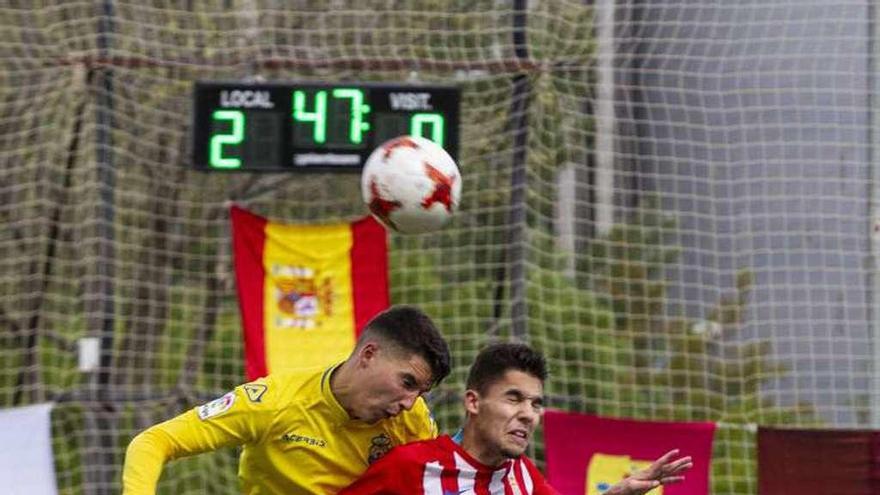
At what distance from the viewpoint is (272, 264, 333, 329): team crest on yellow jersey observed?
9.84 metres

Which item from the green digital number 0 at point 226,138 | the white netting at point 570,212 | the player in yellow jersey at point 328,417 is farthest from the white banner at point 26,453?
the player in yellow jersey at point 328,417

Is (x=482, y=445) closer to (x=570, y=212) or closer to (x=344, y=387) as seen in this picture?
(x=344, y=387)

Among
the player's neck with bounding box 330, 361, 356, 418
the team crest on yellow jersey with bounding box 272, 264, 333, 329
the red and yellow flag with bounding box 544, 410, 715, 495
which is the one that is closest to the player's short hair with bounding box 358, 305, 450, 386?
the player's neck with bounding box 330, 361, 356, 418

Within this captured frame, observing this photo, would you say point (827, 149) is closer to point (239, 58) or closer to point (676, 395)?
point (676, 395)

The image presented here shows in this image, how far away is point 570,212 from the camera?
1069cm

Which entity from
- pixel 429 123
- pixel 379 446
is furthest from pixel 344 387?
pixel 429 123

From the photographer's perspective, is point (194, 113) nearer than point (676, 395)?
Yes

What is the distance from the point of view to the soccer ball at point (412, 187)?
21.0 ft

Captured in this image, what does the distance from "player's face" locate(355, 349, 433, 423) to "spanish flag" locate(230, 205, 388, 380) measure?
4.54 m

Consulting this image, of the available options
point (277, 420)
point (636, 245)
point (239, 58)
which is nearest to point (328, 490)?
point (277, 420)

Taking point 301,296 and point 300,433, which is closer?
point 300,433

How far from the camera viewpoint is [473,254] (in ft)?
35.4

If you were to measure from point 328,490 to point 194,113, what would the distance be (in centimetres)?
440

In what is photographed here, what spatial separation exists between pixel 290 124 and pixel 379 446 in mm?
4340
